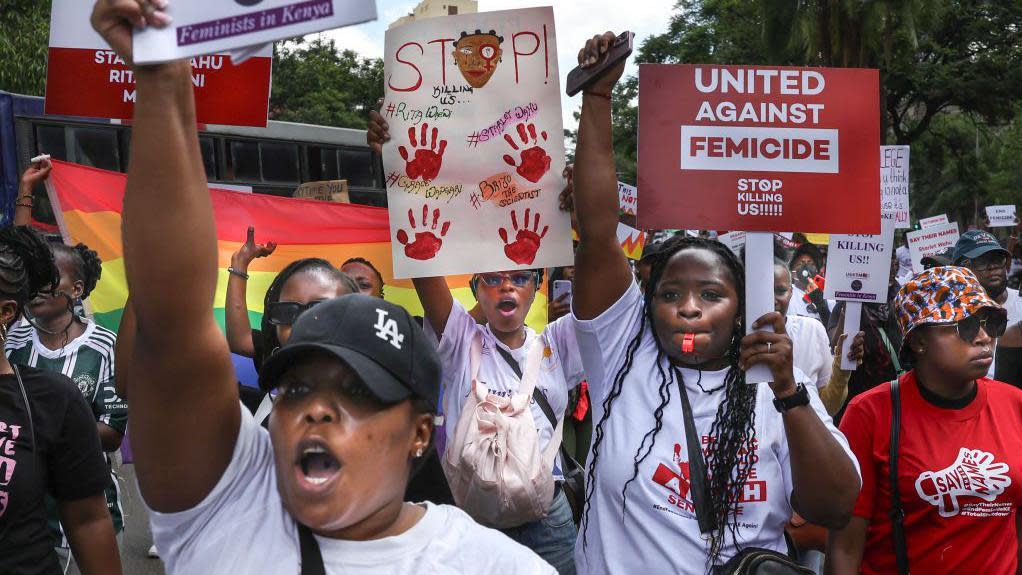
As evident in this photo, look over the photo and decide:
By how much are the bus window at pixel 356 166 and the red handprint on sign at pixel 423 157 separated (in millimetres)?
9986

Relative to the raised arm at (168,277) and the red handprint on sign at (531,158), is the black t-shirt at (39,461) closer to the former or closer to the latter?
the raised arm at (168,277)

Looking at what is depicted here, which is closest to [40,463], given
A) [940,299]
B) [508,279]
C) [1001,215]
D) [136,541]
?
[508,279]

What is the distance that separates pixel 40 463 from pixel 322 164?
35.9 ft

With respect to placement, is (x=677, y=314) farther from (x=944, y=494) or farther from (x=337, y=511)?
(x=337, y=511)

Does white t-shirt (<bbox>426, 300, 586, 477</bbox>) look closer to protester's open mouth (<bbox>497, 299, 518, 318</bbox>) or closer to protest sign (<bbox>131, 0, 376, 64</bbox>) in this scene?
protester's open mouth (<bbox>497, 299, 518, 318</bbox>)

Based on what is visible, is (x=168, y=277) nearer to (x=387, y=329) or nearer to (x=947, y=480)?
(x=387, y=329)

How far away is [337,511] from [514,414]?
232 cm

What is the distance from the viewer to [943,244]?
9.98 meters

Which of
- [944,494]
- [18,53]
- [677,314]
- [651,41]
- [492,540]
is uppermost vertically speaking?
[651,41]

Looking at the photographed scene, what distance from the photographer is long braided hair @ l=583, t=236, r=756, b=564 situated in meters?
2.72

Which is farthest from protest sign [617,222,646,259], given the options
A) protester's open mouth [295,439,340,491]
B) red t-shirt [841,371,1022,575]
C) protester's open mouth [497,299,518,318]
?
protester's open mouth [295,439,340,491]

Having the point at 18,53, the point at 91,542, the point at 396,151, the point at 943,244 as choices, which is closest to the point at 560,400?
the point at 396,151

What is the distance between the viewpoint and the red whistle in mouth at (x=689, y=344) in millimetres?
2857

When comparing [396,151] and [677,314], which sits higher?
[396,151]
